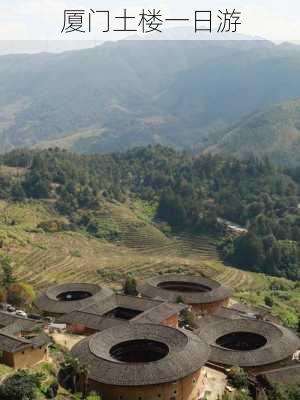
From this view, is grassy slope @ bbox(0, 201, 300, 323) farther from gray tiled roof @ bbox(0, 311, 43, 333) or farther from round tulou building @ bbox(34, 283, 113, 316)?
gray tiled roof @ bbox(0, 311, 43, 333)

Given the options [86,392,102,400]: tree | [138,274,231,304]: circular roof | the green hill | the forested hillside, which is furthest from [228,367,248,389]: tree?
the green hill

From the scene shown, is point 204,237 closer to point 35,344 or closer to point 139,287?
point 139,287

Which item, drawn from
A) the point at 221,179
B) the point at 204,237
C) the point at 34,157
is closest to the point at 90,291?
the point at 204,237

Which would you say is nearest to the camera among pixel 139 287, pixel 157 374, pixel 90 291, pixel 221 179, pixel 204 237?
pixel 157 374

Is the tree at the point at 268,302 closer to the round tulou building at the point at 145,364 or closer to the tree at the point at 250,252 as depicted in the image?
the round tulou building at the point at 145,364

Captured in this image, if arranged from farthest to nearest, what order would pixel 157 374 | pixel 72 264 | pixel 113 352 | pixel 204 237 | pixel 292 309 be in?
pixel 204 237
pixel 72 264
pixel 292 309
pixel 113 352
pixel 157 374

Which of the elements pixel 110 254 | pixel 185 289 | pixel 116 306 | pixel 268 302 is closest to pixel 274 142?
pixel 110 254

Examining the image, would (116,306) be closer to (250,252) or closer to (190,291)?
(190,291)
